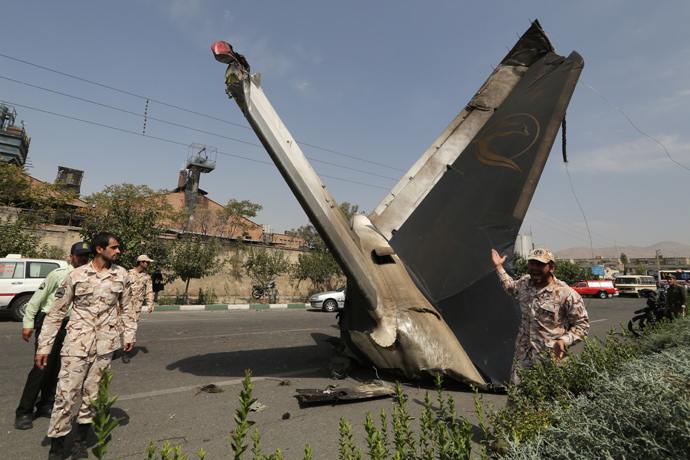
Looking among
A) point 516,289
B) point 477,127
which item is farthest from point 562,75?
point 516,289

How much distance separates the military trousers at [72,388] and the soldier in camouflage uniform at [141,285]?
340 cm

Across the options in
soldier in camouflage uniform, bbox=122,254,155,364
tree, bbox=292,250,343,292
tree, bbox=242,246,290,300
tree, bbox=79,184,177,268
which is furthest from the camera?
tree, bbox=292,250,343,292

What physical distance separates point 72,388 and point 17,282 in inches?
440

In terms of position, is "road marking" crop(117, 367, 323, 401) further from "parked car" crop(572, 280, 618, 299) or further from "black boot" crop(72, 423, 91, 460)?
"parked car" crop(572, 280, 618, 299)

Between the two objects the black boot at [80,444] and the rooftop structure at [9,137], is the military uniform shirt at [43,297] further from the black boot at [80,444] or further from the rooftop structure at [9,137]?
the rooftop structure at [9,137]

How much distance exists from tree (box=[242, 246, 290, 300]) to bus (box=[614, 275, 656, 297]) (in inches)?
1317

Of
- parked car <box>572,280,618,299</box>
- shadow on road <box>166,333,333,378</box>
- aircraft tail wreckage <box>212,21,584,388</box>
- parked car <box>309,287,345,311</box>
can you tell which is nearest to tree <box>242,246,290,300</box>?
parked car <box>309,287,345,311</box>

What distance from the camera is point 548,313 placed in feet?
11.2

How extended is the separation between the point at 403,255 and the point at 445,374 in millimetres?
2026

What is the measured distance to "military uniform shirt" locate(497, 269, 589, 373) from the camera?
3.32 m

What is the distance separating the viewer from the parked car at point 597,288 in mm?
31583

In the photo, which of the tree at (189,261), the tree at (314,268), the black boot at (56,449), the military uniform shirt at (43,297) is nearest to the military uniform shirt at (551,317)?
the black boot at (56,449)

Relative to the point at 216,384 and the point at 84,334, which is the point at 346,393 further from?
the point at 84,334

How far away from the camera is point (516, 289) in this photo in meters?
3.75
